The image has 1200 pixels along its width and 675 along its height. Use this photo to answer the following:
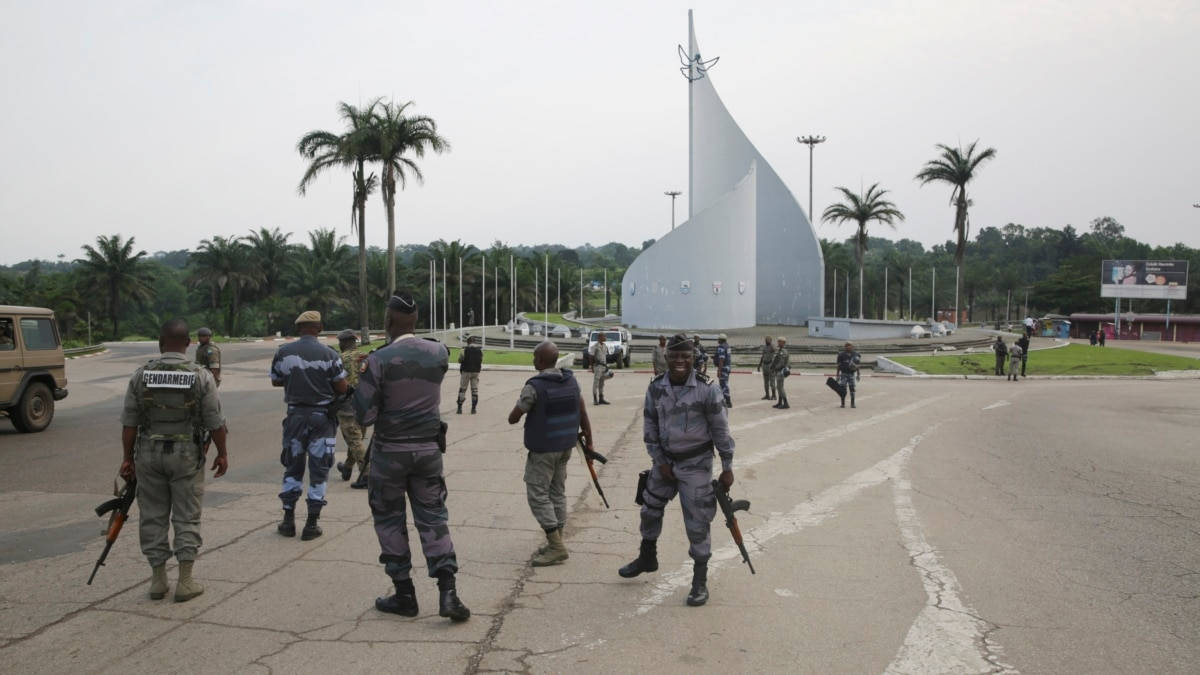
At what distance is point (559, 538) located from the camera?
227 inches

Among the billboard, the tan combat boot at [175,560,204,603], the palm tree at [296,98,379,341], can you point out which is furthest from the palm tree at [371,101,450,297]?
the billboard

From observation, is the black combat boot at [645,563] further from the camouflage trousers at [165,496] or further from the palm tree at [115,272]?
the palm tree at [115,272]

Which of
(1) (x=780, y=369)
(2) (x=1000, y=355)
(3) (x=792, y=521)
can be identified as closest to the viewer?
(3) (x=792, y=521)

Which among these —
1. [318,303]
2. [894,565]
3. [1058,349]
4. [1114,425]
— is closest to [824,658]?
[894,565]

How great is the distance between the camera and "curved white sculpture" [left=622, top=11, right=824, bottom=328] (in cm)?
4778

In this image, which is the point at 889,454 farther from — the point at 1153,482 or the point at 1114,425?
the point at 1114,425

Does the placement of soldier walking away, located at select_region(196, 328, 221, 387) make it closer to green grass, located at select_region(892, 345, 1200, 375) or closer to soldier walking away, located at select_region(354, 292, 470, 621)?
soldier walking away, located at select_region(354, 292, 470, 621)

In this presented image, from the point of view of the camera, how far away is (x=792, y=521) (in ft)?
23.5

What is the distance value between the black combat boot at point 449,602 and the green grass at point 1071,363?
1056 inches

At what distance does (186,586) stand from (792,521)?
489cm

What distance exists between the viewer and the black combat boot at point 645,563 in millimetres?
5320

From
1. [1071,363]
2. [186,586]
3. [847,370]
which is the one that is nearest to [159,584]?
[186,586]

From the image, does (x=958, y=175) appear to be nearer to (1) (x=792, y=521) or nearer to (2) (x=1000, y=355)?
(2) (x=1000, y=355)

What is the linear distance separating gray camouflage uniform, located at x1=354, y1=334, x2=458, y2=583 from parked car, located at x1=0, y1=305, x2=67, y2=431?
1053 cm
